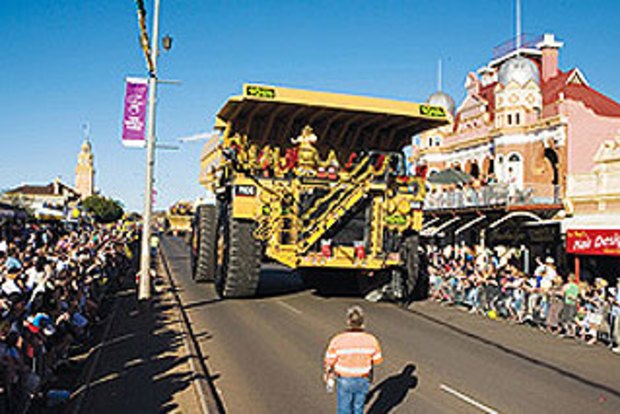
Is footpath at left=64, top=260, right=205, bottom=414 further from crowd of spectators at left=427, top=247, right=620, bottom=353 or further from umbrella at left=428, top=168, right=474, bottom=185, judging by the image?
umbrella at left=428, top=168, right=474, bottom=185

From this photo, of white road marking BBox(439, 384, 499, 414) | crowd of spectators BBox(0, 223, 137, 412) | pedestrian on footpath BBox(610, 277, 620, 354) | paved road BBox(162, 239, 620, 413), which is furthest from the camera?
pedestrian on footpath BBox(610, 277, 620, 354)

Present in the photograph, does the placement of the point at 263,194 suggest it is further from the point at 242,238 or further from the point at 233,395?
the point at 233,395

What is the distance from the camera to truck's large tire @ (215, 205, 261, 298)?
46.6 ft

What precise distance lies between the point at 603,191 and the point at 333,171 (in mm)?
11689

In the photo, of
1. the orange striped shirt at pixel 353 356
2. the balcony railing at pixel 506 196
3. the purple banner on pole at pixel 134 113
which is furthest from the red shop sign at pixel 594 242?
the orange striped shirt at pixel 353 356

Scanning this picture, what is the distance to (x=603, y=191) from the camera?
2141 centimetres

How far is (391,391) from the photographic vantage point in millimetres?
8023

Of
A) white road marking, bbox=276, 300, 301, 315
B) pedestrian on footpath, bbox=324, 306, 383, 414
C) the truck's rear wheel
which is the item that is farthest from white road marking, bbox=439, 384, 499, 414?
the truck's rear wheel

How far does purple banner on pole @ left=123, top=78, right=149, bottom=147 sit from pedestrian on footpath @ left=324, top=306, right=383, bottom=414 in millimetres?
10467

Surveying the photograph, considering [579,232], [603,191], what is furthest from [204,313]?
[603,191]

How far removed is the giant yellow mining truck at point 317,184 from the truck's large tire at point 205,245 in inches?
102

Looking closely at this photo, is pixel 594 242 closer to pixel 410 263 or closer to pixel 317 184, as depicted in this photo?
pixel 410 263

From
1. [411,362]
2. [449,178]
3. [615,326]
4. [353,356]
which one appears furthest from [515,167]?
[353,356]

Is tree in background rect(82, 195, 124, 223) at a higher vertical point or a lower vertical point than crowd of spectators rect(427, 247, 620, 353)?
higher
